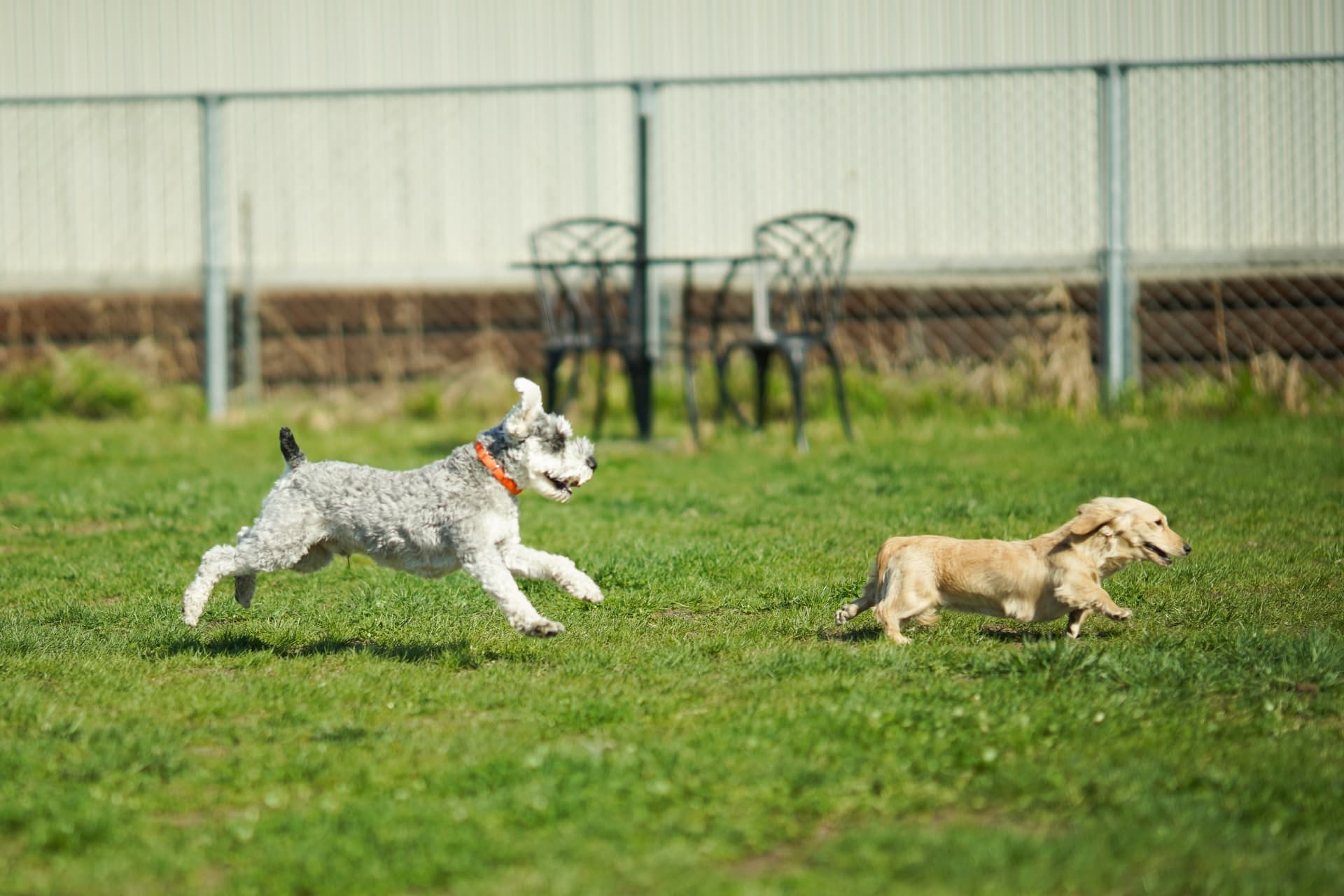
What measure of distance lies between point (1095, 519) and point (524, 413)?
6.62 feet

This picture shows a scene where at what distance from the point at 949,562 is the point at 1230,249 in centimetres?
810

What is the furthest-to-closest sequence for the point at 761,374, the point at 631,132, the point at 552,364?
the point at 631,132 < the point at 761,374 < the point at 552,364

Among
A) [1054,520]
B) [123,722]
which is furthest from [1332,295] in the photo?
[123,722]

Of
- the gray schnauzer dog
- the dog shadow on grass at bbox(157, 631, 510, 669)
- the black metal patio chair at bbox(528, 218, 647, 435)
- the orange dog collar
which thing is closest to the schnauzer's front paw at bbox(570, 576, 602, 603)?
the gray schnauzer dog

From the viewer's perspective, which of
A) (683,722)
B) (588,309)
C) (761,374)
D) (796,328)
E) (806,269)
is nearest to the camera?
(683,722)

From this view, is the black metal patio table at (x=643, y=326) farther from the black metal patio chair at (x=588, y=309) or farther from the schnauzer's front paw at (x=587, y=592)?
the schnauzer's front paw at (x=587, y=592)

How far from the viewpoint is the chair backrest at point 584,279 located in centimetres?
1054

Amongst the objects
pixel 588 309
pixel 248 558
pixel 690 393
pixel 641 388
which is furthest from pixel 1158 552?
pixel 588 309

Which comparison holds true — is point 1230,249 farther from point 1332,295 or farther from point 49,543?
point 49,543

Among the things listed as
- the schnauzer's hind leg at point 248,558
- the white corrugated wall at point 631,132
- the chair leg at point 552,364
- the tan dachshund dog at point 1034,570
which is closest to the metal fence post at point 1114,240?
the white corrugated wall at point 631,132

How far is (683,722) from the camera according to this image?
4.23m

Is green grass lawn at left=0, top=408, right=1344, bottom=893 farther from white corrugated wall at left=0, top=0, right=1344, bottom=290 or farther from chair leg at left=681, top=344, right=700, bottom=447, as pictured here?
white corrugated wall at left=0, top=0, right=1344, bottom=290

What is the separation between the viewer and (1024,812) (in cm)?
348

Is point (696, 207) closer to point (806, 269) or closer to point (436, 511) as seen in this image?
point (806, 269)
